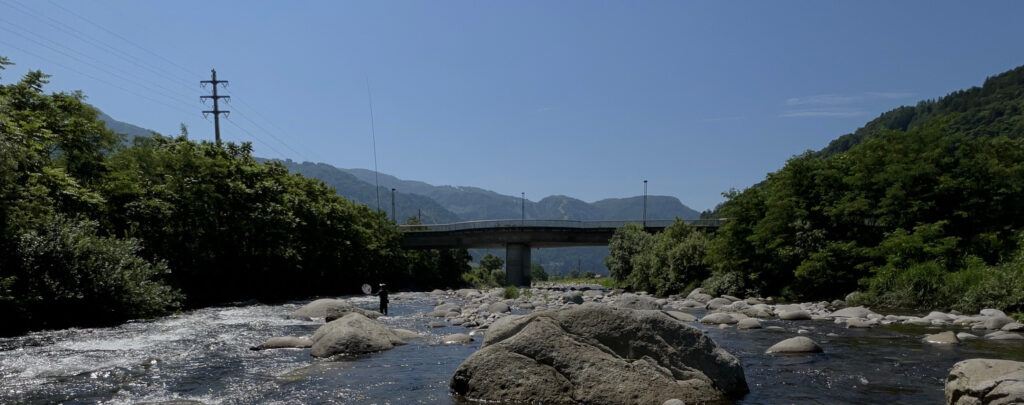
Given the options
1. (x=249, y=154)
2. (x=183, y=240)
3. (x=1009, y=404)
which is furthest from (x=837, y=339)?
(x=249, y=154)

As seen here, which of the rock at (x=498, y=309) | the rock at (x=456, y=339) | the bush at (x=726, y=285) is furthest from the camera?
the bush at (x=726, y=285)

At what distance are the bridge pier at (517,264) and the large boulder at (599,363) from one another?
208 ft

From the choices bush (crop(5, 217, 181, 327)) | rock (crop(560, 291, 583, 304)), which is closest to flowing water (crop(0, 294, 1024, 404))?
bush (crop(5, 217, 181, 327))

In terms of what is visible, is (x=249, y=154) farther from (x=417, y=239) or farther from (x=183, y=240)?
(x=417, y=239)

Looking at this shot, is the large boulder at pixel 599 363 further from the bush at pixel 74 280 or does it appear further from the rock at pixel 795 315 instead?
the bush at pixel 74 280

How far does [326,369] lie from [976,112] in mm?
135140

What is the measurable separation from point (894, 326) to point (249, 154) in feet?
142

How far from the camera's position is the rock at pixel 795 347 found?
1658 cm

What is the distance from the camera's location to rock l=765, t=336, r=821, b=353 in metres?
16.6

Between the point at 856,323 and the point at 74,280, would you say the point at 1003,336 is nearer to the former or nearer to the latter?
the point at 856,323

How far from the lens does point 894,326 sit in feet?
72.5

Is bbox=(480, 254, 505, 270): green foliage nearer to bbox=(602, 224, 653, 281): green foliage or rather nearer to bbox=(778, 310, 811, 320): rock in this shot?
bbox=(602, 224, 653, 281): green foliage

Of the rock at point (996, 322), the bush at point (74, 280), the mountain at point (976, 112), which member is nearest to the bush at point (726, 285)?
the rock at point (996, 322)

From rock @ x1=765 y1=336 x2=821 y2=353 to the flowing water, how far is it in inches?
17.9
